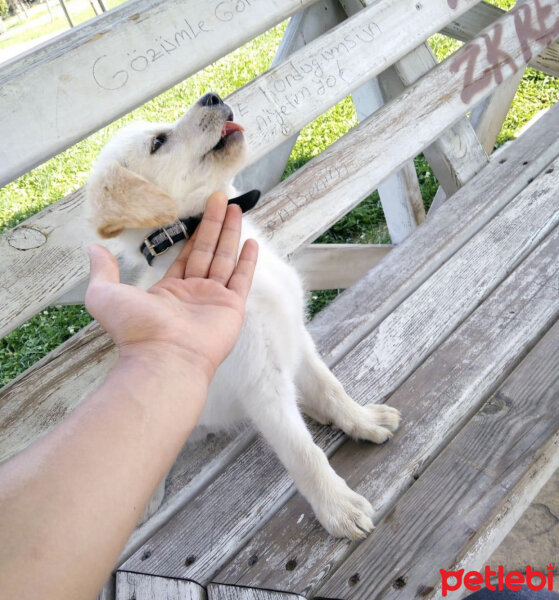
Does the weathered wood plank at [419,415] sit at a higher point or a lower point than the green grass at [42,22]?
lower

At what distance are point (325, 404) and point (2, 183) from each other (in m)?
1.07

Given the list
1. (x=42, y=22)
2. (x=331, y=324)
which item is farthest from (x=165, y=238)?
(x=42, y=22)

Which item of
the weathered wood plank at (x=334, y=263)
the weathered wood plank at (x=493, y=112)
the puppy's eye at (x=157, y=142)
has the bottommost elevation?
the weathered wood plank at (x=334, y=263)

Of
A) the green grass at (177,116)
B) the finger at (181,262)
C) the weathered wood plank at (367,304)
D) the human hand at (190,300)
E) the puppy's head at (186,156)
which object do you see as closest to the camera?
the human hand at (190,300)

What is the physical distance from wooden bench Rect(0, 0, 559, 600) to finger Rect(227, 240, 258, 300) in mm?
540

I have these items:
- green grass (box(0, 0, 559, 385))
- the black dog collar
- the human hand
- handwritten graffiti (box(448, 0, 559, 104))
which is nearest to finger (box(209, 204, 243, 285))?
the human hand

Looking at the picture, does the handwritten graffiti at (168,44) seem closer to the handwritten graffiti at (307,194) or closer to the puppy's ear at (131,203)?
the puppy's ear at (131,203)

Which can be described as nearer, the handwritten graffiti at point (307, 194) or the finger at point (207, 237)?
the finger at point (207, 237)

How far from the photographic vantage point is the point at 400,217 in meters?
3.45

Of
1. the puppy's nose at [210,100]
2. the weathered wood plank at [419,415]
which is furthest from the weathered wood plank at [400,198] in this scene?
the puppy's nose at [210,100]

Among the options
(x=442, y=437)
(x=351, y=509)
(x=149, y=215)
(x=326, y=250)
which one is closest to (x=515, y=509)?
(x=442, y=437)

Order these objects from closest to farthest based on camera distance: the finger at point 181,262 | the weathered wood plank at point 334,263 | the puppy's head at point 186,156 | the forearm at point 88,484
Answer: the forearm at point 88,484 → the finger at point 181,262 → the puppy's head at point 186,156 → the weathered wood plank at point 334,263

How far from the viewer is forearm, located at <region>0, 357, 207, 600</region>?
2.40 feet

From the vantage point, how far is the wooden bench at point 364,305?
1.32 m
